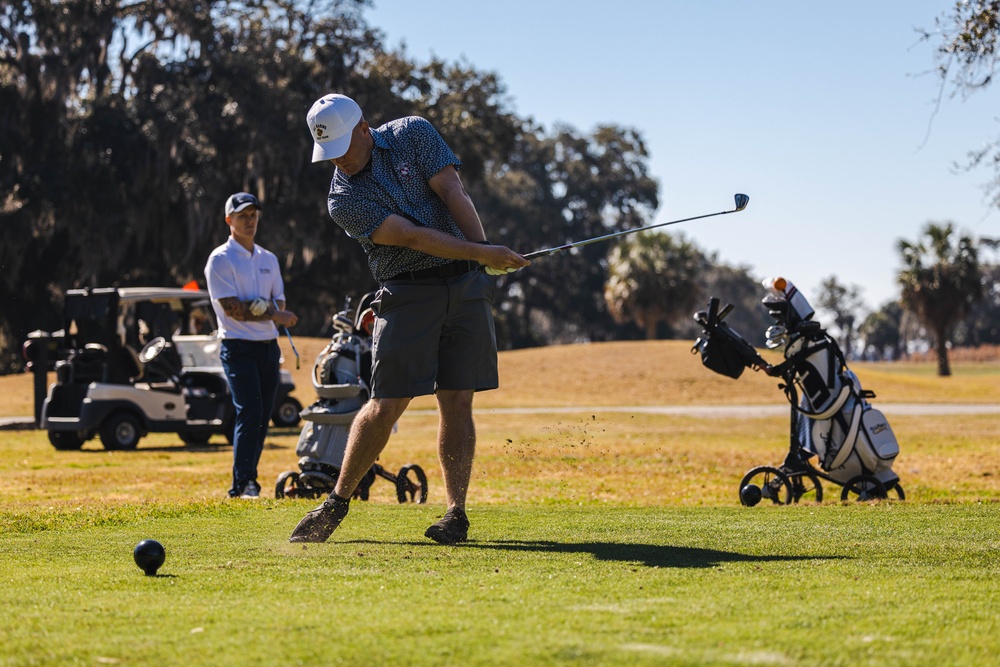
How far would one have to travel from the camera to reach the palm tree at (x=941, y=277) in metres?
59.2

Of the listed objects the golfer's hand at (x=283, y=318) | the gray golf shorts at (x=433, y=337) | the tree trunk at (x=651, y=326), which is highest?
the tree trunk at (x=651, y=326)

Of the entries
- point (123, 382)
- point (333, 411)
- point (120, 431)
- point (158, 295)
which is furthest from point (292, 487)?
point (158, 295)

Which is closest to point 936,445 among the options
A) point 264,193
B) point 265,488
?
point 265,488

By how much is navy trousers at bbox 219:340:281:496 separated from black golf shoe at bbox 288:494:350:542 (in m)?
2.91

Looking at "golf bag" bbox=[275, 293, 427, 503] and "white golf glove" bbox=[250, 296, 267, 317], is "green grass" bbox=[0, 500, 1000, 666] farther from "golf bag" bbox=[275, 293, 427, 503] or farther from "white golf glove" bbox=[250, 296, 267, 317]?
"white golf glove" bbox=[250, 296, 267, 317]

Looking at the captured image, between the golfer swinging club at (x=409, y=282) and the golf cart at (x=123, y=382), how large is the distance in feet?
37.4

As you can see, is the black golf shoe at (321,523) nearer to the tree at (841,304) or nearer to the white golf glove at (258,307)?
the white golf glove at (258,307)

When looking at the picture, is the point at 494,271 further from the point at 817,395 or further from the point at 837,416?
the point at 837,416

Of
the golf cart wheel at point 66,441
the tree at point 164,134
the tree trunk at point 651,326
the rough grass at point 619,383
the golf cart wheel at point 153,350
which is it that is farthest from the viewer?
the tree trunk at point 651,326

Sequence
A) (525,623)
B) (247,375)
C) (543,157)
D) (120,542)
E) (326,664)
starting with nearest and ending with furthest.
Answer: (326,664) → (525,623) → (120,542) → (247,375) → (543,157)

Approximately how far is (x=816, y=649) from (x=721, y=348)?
6.19 metres

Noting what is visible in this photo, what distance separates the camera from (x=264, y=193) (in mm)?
33375

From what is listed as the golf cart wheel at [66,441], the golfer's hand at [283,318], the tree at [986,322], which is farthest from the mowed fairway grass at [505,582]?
→ the tree at [986,322]

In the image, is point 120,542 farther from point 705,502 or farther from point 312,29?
point 312,29
